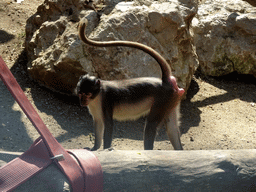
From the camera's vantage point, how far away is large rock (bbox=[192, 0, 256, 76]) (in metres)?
6.70

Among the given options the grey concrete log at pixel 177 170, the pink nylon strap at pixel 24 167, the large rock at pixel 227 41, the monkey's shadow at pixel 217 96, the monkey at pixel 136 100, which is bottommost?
the monkey's shadow at pixel 217 96

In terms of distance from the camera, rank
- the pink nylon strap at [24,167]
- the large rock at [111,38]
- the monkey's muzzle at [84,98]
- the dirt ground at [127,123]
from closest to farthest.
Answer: the pink nylon strap at [24,167], the monkey's muzzle at [84,98], the dirt ground at [127,123], the large rock at [111,38]

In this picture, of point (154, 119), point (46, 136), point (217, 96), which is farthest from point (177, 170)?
point (217, 96)

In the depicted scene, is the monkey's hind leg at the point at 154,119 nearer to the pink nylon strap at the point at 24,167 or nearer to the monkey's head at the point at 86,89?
the monkey's head at the point at 86,89

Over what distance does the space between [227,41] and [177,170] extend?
215 inches

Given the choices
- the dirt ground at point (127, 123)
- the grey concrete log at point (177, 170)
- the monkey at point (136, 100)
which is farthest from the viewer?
the dirt ground at point (127, 123)

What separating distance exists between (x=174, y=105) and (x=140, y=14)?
6.97 feet

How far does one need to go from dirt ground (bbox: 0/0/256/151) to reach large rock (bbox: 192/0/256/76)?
32cm

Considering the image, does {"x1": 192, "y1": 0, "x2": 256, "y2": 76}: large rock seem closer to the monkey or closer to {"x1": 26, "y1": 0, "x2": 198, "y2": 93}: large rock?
{"x1": 26, "y1": 0, "x2": 198, "y2": 93}: large rock

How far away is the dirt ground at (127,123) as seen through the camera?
4.40 m

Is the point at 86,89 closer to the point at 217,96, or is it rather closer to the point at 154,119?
the point at 154,119

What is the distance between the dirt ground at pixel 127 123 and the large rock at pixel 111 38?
0.39 metres

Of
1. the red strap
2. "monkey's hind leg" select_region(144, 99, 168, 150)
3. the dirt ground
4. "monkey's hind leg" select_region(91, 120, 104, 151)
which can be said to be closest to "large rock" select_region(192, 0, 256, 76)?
the dirt ground

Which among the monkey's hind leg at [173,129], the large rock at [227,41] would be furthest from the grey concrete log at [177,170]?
the large rock at [227,41]
